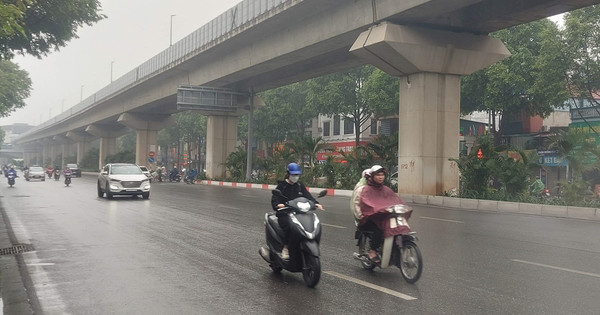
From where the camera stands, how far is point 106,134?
7344 centimetres

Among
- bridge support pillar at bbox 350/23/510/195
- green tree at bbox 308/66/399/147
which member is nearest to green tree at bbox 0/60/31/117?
green tree at bbox 308/66/399/147

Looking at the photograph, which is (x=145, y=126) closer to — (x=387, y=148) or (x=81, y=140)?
(x=387, y=148)

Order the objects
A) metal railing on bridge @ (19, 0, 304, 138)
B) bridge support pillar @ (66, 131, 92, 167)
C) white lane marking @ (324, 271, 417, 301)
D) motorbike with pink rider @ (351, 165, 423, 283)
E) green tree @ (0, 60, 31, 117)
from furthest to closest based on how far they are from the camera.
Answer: bridge support pillar @ (66, 131, 92, 167) < green tree @ (0, 60, 31, 117) < metal railing on bridge @ (19, 0, 304, 138) < motorbike with pink rider @ (351, 165, 423, 283) < white lane marking @ (324, 271, 417, 301)

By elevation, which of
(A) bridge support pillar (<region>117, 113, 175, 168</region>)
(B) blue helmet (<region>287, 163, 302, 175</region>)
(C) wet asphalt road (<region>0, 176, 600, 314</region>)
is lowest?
(C) wet asphalt road (<region>0, 176, 600, 314</region>)

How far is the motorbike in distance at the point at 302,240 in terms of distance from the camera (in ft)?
19.7

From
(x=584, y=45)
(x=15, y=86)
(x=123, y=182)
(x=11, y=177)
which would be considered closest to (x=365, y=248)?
(x=123, y=182)

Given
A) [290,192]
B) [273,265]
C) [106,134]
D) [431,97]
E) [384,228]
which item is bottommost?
[273,265]

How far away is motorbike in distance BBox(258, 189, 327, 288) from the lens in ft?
19.7

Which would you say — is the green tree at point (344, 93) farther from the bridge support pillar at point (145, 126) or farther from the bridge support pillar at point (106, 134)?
the bridge support pillar at point (106, 134)

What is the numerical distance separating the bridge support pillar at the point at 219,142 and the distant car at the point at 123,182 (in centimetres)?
2044

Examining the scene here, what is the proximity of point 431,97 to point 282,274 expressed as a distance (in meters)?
16.7

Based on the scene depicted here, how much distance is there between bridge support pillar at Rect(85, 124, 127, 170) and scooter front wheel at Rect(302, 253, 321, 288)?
232 ft

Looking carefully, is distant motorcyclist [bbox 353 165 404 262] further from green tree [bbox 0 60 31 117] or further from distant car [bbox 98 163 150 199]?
green tree [bbox 0 60 31 117]

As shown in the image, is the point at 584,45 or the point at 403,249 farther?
the point at 584,45
